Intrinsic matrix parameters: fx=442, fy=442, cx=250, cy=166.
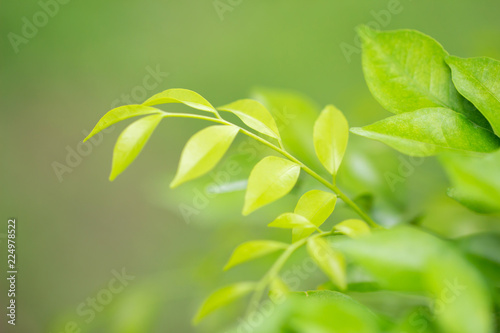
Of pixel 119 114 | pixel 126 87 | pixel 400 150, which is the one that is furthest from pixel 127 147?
pixel 126 87

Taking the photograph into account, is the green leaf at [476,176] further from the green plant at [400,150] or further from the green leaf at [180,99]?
the green leaf at [180,99]

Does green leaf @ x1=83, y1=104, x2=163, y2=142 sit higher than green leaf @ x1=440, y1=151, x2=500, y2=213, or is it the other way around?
green leaf @ x1=83, y1=104, x2=163, y2=142

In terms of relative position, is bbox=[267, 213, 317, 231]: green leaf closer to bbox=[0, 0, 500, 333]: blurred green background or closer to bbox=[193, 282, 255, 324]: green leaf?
bbox=[193, 282, 255, 324]: green leaf

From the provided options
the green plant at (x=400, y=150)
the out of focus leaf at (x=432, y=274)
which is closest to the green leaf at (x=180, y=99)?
the green plant at (x=400, y=150)

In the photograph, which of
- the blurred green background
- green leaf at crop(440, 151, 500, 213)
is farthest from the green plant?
the blurred green background

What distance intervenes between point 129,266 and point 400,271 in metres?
0.84

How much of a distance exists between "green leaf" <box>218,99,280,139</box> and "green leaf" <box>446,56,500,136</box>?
10 centimetres

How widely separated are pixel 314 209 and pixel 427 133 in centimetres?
7

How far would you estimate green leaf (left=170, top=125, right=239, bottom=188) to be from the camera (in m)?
0.19

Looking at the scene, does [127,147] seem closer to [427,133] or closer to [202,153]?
[202,153]

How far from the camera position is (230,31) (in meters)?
0.94

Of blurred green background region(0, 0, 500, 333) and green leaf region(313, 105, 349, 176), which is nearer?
green leaf region(313, 105, 349, 176)

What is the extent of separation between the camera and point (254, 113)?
0.24m

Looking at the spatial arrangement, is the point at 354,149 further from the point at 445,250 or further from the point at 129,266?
the point at 129,266
